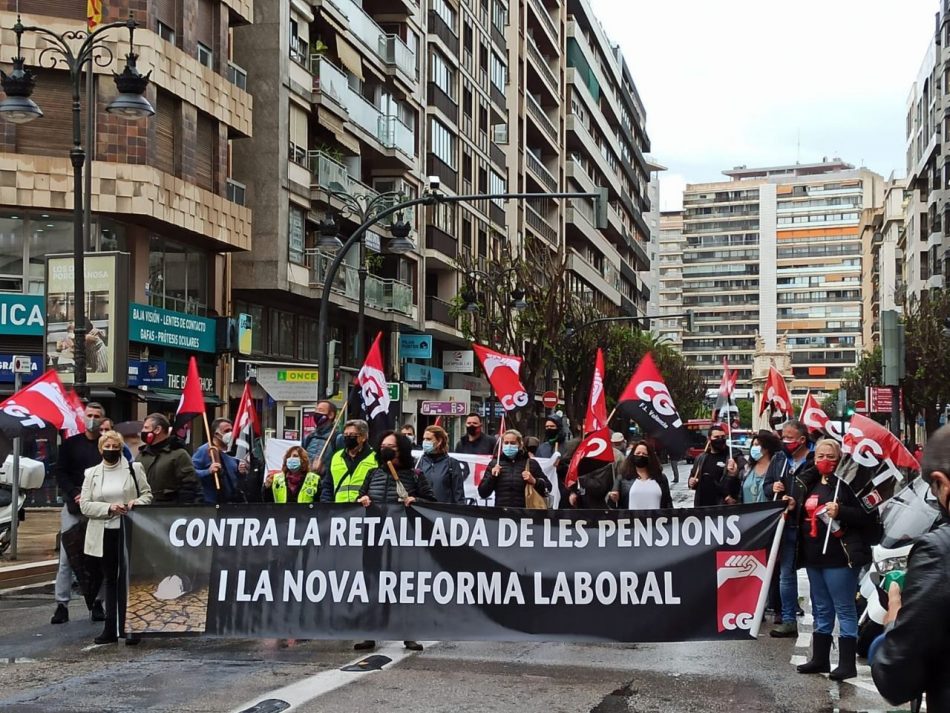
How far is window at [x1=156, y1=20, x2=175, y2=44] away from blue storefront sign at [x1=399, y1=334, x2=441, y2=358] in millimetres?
18128

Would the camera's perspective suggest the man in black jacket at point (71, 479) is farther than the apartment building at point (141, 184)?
No

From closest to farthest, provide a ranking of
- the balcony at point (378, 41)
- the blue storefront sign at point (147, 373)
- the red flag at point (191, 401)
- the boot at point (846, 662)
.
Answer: the boot at point (846, 662), the red flag at point (191, 401), the blue storefront sign at point (147, 373), the balcony at point (378, 41)

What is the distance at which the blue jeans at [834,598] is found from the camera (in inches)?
354

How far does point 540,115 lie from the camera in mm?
70062

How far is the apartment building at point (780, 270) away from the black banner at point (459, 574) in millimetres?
178326

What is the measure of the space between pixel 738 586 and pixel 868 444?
1.46 m

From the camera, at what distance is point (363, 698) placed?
800 centimetres

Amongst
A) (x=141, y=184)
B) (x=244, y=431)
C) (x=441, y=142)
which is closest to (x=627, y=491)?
(x=244, y=431)

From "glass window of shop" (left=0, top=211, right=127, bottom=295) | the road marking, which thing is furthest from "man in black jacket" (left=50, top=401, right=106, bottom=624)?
"glass window of shop" (left=0, top=211, right=127, bottom=295)

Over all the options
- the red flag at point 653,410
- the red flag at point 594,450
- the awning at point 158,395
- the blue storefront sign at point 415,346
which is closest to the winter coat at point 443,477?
the red flag at point 594,450

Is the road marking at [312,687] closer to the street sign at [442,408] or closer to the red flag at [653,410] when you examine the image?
the red flag at [653,410]

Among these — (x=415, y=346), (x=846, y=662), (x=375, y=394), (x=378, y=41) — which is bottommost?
(x=846, y=662)

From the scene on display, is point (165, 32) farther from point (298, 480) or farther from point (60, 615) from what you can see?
point (60, 615)

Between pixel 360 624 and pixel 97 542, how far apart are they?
7.44 feet
